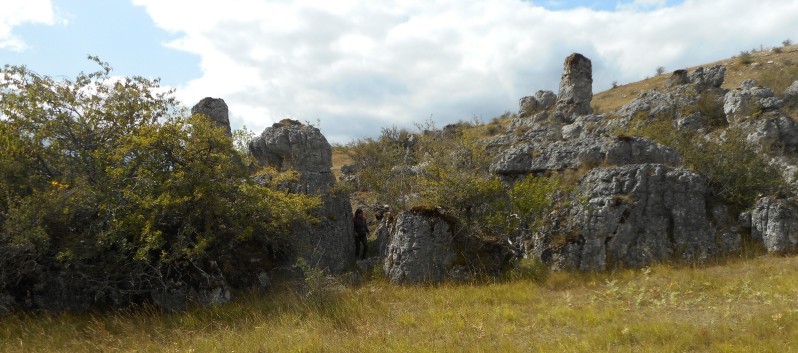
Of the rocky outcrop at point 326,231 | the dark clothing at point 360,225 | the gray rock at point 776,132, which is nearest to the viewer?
the rocky outcrop at point 326,231

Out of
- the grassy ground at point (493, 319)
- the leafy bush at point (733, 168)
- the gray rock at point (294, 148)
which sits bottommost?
the grassy ground at point (493, 319)

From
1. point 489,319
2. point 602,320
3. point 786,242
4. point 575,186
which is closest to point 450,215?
point 575,186

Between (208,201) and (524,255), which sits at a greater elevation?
(208,201)

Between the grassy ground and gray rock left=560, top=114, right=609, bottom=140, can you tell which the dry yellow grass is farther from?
the grassy ground

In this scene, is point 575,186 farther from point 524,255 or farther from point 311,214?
point 311,214

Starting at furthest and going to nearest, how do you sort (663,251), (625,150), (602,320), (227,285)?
1. (625,150)
2. (663,251)
3. (227,285)
4. (602,320)

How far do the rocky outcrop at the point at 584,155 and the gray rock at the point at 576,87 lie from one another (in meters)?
21.9

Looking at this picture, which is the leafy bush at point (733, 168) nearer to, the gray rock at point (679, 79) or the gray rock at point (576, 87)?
the gray rock at point (576, 87)

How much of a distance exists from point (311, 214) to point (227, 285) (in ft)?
10.2

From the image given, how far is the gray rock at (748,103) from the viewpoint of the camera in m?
24.1

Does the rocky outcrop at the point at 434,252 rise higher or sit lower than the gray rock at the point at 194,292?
higher

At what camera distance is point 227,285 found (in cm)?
1256

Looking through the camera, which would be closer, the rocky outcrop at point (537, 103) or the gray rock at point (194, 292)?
the gray rock at point (194, 292)

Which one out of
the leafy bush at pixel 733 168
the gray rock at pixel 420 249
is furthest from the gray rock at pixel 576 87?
the gray rock at pixel 420 249
